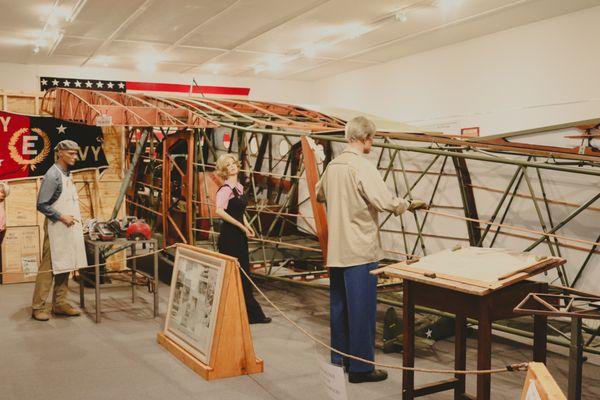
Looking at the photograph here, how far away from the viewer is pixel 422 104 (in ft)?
33.3

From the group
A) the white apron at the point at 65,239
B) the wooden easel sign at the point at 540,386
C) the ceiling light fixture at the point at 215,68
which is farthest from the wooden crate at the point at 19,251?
the wooden easel sign at the point at 540,386

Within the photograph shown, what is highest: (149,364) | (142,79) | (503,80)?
(142,79)

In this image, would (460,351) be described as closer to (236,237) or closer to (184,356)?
(184,356)

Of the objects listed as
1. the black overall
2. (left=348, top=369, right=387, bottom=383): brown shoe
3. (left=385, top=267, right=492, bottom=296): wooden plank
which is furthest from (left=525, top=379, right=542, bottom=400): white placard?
the black overall

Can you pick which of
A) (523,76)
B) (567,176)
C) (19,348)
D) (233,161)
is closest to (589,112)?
(523,76)

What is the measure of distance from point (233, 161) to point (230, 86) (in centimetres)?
805

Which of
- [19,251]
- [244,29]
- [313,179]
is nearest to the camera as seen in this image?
[313,179]

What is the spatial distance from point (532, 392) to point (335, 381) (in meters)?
1.48

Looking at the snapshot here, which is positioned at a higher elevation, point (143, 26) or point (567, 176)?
→ point (143, 26)

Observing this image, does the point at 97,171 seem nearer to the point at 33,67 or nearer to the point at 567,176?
the point at 33,67

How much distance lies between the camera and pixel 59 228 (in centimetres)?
564

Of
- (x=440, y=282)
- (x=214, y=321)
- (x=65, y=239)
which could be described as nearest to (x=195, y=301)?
(x=214, y=321)

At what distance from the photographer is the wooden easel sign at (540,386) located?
151 centimetres

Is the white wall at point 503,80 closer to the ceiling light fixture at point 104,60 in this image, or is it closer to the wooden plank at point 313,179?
the wooden plank at point 313,179
